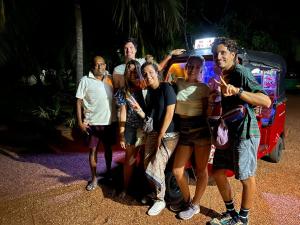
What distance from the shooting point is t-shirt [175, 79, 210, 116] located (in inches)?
123

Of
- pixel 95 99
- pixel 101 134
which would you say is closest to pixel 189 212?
pixel 101 134

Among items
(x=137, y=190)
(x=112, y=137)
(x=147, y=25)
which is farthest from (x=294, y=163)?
(x=147, y=25)

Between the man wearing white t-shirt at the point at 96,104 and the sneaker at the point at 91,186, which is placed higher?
the man wearing white t-shirt at the point at 96,104

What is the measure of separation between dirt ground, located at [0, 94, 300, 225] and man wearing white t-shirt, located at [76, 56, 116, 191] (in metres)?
0.65

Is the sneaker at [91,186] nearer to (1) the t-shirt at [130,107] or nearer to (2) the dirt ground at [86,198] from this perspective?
(2) the dirt ground at [86,198]

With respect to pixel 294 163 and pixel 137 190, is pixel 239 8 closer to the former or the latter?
pixel 294 163

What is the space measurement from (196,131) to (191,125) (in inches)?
3.1

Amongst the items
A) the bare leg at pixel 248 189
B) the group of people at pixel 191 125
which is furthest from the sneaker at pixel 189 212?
the bare leg at pixel 248 189

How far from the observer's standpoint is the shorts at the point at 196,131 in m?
3.15

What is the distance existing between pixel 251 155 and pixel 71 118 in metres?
4.98

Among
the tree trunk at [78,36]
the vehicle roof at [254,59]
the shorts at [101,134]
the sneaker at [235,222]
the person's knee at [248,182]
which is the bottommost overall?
the sneaker at [235,222]

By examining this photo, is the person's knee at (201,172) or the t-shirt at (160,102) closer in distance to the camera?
the t-shirt at (160,102)

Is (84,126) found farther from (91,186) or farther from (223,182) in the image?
(223,182)

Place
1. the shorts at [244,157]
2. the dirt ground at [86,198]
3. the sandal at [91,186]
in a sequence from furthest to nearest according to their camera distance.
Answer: the sandal at [91,186] < the dirt ground at [86,198] < the shorts at [244,157]
